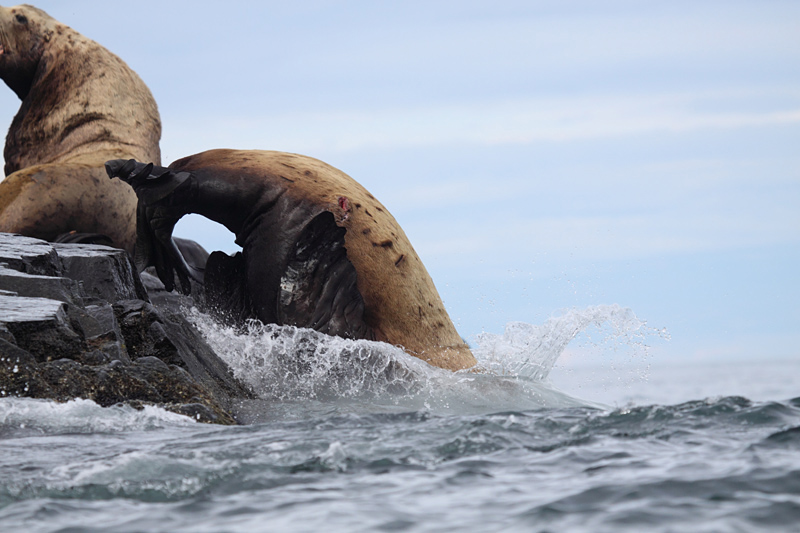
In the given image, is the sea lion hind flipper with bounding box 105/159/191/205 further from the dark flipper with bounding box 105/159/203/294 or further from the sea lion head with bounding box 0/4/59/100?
the sea lion head with bounding box 0/4/59/100

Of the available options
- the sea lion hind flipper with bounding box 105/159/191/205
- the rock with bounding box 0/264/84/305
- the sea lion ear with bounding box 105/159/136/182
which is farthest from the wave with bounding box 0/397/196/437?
the sea lion ear with bounding box 105/159/136/182

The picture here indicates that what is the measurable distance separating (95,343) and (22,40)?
233 inches

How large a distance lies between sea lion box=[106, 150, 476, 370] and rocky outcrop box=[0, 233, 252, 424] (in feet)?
2.36

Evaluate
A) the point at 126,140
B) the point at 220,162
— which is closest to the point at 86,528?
the point at 220,162

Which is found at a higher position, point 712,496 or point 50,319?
point 50,319

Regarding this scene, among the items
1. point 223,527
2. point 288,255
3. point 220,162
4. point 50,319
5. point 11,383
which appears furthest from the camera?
point 220,162

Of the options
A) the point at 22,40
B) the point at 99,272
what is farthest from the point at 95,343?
the point at 22,40

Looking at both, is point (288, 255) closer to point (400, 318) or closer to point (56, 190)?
point (400, 318)

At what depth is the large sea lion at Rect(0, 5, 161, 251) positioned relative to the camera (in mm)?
8734

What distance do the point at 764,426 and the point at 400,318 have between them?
11.9 ft

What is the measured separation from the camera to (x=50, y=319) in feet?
13.4

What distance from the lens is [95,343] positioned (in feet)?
14.4

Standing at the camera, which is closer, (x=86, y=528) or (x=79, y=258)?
(x=86, y=528)

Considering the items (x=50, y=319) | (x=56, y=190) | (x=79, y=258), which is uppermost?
(x=56, y=190)
